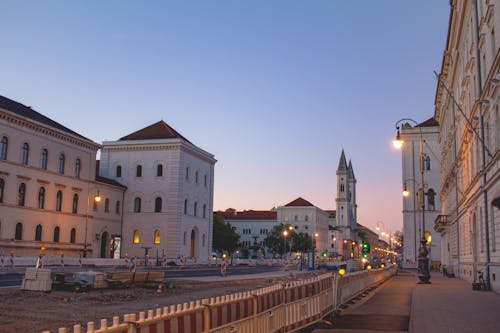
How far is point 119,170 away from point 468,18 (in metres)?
52.6

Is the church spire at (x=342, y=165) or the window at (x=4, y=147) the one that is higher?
the church spire at (x=342, y=165)

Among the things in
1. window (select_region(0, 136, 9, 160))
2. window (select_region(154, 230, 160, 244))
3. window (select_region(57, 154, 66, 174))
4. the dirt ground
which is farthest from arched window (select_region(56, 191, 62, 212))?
the dirt ground

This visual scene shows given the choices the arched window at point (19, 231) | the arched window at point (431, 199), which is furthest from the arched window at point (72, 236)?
the arched window at point (431, 199)

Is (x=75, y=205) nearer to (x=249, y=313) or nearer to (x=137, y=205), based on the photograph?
(x=137, y=205)

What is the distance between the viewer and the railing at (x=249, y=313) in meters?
5.90

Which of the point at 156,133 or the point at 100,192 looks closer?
the point at 100,192

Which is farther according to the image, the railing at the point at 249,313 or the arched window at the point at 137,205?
the arched window at the point at 137,205

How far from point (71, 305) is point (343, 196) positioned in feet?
587

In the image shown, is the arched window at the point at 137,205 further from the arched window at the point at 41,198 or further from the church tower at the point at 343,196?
the church tower at the point at 343,196

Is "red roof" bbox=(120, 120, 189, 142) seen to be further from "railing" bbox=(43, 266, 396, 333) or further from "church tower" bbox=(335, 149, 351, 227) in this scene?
"church tower" bbox=(335, 149, 351, 227)

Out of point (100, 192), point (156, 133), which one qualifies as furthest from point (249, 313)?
point (156, 133)

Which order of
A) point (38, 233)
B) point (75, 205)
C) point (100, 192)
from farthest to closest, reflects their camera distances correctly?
1. point (100, 192)
2. point (75, 205)
3. point (38, 233)

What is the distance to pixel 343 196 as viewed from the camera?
194250mm

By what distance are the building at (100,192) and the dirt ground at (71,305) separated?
28.1 m
